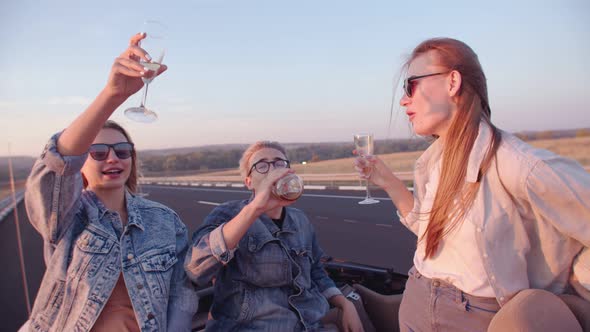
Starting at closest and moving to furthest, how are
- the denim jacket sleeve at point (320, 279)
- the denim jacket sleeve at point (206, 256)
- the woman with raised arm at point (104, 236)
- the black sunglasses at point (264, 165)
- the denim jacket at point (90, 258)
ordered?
the woman with raised arm at point (104, 236), the denim jacket at point (90, 258), the denim jacket sleeve at point (206, 256), the black sunglasses at point (264, 165), the denim jacket sleeve at point (320, 279)

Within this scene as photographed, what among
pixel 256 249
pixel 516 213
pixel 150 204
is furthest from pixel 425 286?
pixel 150 204

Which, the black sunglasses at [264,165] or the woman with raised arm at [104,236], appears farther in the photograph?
the black sunglasses at [264,165]

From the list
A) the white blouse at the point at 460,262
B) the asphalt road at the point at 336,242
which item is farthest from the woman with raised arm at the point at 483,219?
the asphalt road at the point at 336,242

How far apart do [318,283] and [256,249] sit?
2.47ft

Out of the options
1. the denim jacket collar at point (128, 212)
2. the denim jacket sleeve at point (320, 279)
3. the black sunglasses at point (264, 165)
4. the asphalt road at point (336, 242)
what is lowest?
the asphalt road at point (336, 242)

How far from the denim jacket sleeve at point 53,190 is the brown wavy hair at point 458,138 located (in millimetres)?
1749

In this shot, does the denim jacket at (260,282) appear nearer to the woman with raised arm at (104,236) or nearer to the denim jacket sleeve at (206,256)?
the denim jacket sleeve at (206,256)

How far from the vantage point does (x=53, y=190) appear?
2.32m

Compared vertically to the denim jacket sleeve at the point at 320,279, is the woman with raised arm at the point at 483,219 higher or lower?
higher

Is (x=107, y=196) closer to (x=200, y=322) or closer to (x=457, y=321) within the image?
(x=200, y=322)

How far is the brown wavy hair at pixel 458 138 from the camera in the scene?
7.00 ft

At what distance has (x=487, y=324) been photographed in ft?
6.84

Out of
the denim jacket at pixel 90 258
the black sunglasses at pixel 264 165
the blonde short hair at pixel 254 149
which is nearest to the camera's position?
the denim jacket at pixel 90 258

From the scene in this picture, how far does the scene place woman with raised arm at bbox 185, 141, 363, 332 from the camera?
2621 mm
